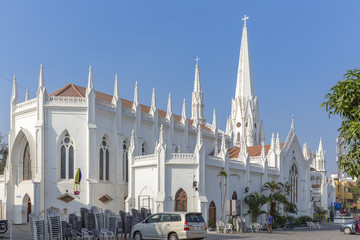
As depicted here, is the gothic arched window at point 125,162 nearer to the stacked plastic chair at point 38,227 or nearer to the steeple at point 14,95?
the steeple at point 14,95

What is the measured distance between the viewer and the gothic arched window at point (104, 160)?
138 ft

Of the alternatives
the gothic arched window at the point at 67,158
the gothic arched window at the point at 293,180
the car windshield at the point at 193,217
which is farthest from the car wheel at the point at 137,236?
the gothic arched window at the point at 293,180

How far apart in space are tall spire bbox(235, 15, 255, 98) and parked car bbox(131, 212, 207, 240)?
51.8 m

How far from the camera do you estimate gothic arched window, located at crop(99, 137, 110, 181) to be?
42000 mm

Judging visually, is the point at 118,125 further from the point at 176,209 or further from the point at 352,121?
the point at 352,121

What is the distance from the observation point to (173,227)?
2400 cm

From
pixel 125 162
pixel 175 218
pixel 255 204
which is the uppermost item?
pixel 125 162

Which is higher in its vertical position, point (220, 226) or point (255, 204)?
point (255, 204)

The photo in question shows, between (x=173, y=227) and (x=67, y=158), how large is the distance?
18.5m

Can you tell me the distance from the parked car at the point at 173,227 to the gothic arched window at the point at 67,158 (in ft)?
53.8

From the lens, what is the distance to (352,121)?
573 inches

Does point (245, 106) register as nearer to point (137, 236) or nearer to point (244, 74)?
point (244, 74)

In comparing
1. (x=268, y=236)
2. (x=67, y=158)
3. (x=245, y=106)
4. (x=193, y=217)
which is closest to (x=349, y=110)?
(x=193, y=217)

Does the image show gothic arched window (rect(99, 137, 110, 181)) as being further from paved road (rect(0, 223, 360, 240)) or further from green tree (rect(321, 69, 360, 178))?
green tree (rect(321, 69, 360, 178))
